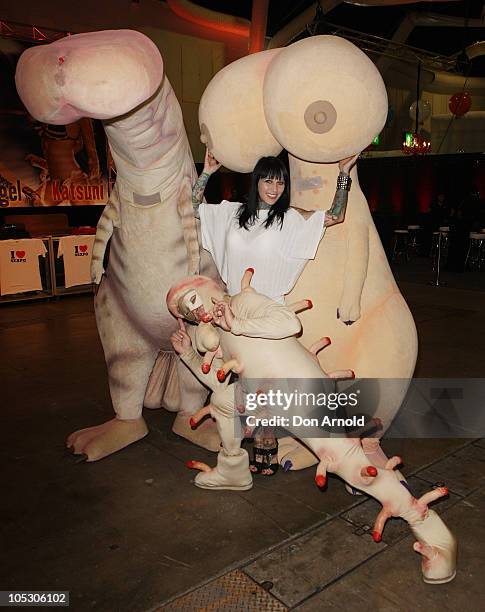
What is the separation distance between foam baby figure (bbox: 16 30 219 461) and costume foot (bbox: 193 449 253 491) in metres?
0.37

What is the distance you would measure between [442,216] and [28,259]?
7.27 meters

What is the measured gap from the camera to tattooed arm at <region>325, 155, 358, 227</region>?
2.06 m

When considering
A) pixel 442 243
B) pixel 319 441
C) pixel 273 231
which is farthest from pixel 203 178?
pixel 442 243

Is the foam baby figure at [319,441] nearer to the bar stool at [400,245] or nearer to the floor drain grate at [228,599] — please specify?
the floor drain grate at [228,599]

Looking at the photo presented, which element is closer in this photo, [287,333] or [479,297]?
[287,333]

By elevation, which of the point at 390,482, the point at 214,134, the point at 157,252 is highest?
the point at 214,134

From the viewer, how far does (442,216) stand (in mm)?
10469

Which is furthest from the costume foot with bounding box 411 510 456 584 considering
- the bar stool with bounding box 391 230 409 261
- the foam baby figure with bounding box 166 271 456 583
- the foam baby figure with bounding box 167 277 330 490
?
the bar stool with bounding box 391 230 409 261

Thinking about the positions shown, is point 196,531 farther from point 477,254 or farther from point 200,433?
point 477,254

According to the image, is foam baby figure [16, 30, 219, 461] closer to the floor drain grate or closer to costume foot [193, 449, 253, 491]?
costume foot [193, 449, 253, 491]

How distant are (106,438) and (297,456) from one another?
0.91m

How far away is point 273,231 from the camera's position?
2111mm

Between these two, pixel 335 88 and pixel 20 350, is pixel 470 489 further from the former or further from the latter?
pixel 20 350

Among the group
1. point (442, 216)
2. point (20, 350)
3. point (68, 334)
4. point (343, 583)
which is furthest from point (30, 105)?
point (442, 216)
